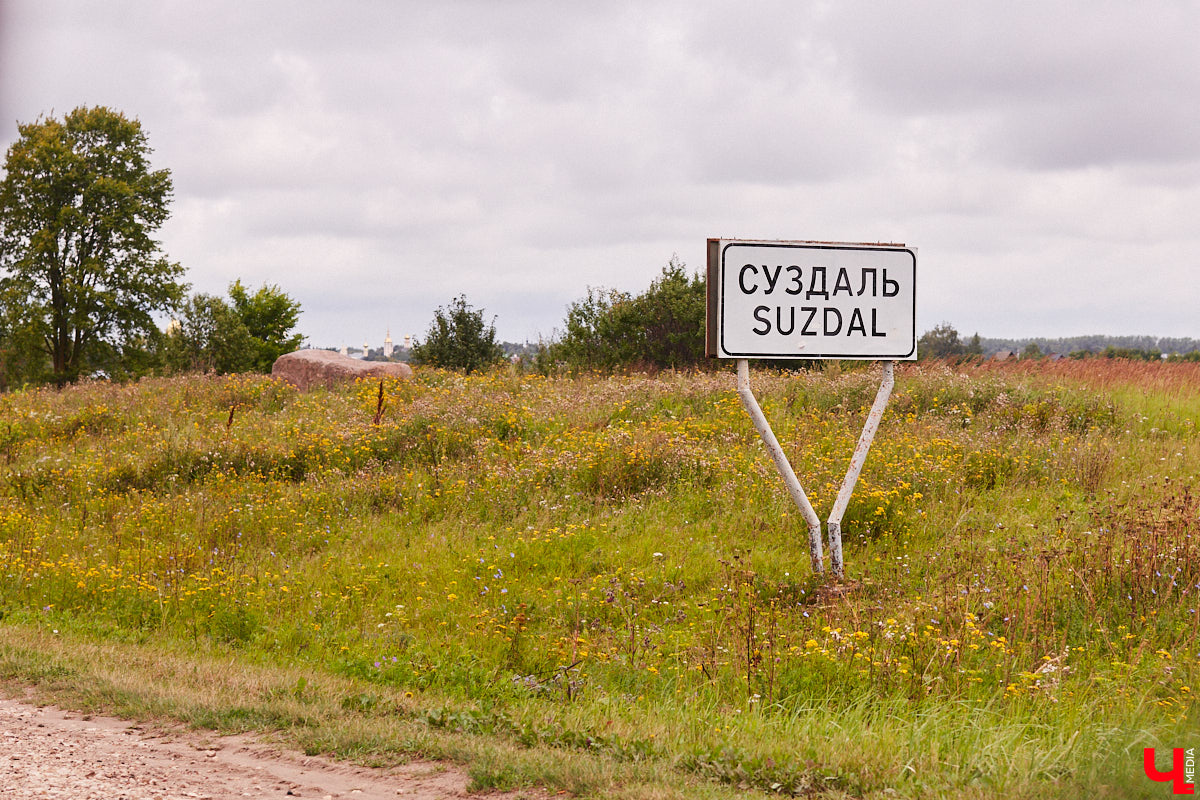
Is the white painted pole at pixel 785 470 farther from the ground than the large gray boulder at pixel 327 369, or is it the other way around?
the large gray boulder at pixel 327 369

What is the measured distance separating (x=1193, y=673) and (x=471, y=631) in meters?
4.99

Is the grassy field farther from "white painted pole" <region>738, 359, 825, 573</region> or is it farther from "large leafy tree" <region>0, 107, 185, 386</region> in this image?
"large leafy tree" <region>0, 107, 185, 386</region>

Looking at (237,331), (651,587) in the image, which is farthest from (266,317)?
(651,587)

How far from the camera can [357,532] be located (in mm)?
9742

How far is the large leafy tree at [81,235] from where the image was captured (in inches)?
1312

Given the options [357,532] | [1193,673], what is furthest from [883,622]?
[357,532]

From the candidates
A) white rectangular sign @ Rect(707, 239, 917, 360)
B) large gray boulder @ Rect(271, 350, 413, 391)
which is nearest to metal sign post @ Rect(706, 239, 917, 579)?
white rectangular sign @ Rect(707, 239, 917, 360)

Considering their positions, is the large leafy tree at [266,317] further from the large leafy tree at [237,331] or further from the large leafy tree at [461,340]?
the large leafy tree at [461,340]

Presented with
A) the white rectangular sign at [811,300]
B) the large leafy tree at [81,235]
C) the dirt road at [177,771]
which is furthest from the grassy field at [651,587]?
the large leafy tree at [81,235]

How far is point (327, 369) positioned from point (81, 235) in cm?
2178

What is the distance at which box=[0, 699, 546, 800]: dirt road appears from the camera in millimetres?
4090

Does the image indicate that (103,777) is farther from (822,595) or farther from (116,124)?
(116,124)

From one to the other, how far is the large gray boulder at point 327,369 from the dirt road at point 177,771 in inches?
565

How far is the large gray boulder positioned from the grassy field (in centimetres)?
499
